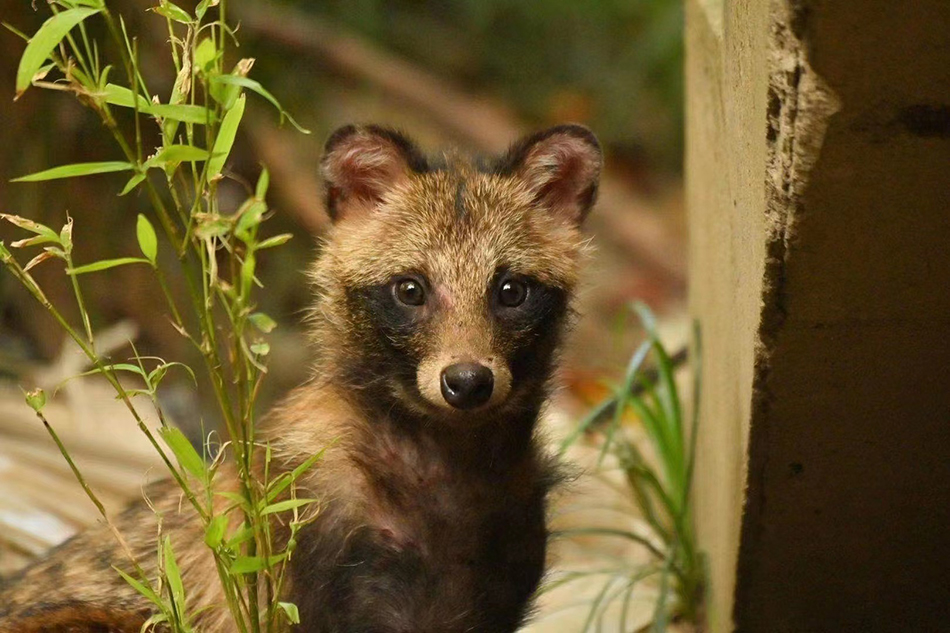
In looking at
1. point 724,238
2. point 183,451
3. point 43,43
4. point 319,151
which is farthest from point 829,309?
point 319,151

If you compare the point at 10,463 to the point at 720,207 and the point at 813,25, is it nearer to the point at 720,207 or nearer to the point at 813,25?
the point at 720,207

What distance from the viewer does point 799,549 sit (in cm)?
355

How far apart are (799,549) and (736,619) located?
1.27ft

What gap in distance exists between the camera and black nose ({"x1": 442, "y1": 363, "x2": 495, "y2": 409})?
3.43m

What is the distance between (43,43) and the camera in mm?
2428

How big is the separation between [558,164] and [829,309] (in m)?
1.51

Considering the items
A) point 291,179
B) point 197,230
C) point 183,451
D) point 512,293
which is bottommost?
point 183,451

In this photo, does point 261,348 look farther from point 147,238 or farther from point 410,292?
point 410,292

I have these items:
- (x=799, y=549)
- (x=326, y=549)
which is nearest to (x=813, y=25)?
(x=799, y=549)

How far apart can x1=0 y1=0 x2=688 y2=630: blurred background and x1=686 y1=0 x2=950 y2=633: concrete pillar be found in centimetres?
98

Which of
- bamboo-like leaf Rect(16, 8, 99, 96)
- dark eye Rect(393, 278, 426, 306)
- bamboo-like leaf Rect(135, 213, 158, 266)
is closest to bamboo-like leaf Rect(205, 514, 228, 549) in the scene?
bamboo-like leaf Rect(135, 213, 158, 266)

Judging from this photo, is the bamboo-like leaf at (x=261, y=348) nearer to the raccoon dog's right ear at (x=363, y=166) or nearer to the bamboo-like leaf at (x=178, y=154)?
the bamboo-like leaf at (x=178, y=154)

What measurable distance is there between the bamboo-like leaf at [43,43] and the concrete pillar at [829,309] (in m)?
1.45

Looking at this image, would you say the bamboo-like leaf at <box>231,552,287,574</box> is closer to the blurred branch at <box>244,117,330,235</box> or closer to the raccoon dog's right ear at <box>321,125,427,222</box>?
the raccoon dog's right ear at <box>321,125,427,222</box>
